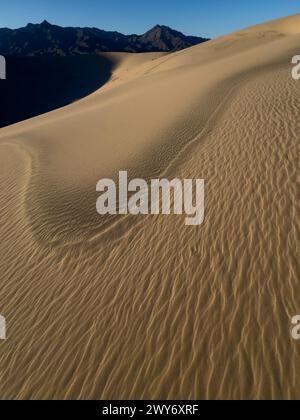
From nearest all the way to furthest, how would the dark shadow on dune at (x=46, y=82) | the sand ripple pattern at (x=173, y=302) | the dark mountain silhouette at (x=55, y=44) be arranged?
1. the sand ripple pattern at (x=173, y=302)
2. the dark shadow on dune at (x=46, y=82)
3. the dark mountain silhouette at (x=55, y=44)

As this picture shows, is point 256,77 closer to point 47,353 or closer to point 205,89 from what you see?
point 205,89

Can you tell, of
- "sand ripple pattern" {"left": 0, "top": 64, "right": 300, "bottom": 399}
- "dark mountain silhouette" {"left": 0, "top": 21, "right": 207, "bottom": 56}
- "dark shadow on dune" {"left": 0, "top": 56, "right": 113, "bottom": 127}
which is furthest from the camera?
"dark mountain silhouette" {"left": 0, "top": 21, "right": 207, "bottom": 56}

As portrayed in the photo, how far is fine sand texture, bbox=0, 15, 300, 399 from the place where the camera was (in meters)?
3.70

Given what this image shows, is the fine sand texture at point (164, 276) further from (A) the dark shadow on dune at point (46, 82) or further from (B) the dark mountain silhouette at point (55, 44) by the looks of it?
(B) the dark mountain silhouette at point (55, 44)

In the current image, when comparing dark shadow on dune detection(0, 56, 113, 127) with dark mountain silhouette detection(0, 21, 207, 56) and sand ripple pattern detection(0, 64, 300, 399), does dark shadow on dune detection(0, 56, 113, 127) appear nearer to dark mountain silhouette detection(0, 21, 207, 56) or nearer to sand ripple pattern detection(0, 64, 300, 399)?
dark mountain silhouette detection(0, 21, 207, 56)

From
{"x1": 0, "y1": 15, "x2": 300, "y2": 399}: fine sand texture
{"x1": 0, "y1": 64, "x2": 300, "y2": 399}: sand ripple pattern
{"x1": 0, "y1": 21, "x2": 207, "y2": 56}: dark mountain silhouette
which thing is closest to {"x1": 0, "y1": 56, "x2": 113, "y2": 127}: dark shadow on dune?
{"x1": 0, "y1": 21, "x2": 207, "y2": 56}: dark mountain silhouette

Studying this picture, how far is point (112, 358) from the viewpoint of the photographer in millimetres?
3980

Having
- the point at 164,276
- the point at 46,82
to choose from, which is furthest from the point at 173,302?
the point at 46,82

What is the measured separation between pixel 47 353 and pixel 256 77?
1301 centimetres

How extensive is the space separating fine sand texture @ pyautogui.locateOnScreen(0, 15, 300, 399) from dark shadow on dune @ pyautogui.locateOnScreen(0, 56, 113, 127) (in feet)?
147

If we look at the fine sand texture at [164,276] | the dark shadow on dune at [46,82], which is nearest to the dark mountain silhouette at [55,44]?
the dark shadow on dune at [46,82]

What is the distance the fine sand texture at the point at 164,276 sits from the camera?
3.70 m

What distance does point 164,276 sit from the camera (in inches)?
195

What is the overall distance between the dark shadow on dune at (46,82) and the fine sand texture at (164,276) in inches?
1766
